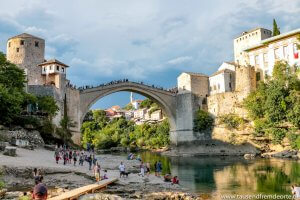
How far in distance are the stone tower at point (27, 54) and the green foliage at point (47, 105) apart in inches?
340

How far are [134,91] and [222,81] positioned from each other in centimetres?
1215

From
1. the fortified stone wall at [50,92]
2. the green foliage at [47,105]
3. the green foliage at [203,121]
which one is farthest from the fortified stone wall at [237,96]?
the green foliage at [47,105]

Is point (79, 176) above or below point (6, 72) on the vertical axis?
below

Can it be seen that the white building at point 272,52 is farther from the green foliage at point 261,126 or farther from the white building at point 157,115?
the white building at point 157,115

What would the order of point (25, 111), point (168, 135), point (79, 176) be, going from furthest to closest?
point (168, 135) < point (25, 111) < point (79, 176)

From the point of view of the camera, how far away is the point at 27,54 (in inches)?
1592

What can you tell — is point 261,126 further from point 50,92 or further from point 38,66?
point 38,66

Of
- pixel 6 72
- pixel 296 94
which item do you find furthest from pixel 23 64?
pixel 296 94

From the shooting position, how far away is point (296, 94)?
129 ft

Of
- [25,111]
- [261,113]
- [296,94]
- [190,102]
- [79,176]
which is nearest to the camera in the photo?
[79,176]

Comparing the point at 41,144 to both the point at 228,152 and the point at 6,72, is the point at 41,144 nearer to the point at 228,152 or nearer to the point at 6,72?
the point at 6,72

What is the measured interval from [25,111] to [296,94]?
93.2ft

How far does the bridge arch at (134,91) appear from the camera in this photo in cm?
4169

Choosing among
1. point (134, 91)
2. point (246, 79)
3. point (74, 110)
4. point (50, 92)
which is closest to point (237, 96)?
point (246, 79)
